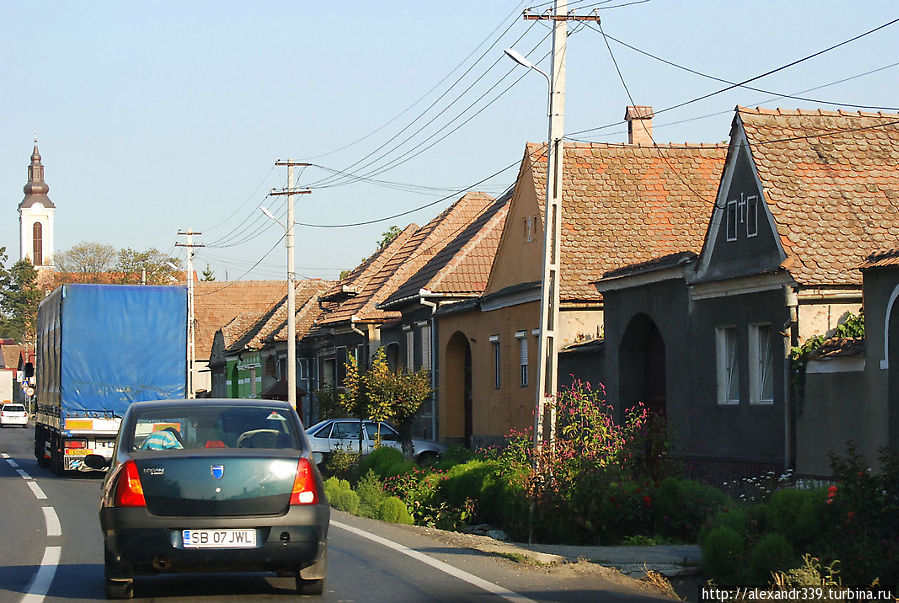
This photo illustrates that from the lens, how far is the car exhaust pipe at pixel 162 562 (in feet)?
31.6

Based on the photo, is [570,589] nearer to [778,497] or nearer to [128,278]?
[778,497]

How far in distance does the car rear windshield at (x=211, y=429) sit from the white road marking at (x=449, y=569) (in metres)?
2.08

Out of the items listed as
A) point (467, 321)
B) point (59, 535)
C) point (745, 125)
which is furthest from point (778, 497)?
point (467, 321)

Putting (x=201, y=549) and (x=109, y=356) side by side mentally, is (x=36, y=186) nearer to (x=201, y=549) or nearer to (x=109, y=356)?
(x=109, y=356)

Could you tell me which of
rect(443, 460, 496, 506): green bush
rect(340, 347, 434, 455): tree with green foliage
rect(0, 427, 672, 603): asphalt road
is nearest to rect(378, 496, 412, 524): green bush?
rect(443, 460, 496, 506): green bush

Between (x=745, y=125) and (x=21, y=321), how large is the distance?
136544 millimetres

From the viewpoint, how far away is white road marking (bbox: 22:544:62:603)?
1049 centimetres

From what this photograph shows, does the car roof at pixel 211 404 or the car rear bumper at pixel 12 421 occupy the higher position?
the car roof at pixel 211 404

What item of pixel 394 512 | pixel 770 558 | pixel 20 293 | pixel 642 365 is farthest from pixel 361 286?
pixel 20 293

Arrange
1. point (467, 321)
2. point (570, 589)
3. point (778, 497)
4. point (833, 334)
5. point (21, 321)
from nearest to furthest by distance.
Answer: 1. point (570, 589)
2. point (778, 497)
3. point (833, 334)
4. point (467, 321)
5. point (21, 321)

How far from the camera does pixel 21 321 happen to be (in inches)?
5768

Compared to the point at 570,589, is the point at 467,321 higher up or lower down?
higher up

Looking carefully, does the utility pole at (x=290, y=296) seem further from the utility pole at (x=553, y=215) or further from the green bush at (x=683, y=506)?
the green bush at (x=683, y=506)

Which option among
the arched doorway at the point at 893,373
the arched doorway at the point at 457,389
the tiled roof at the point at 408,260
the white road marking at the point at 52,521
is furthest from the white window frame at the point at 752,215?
the tiled roof at the point at 408,260
